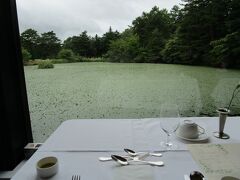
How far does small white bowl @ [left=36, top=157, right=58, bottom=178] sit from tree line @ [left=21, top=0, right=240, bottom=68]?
148 centimetres

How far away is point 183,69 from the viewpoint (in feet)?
7.23

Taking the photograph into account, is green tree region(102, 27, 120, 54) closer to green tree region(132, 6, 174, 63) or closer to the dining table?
green tree region(132, 6, 174, 63)

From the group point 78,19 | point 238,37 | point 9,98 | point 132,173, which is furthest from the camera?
point 78,19

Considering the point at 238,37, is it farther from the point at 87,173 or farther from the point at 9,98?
the point at 9,98

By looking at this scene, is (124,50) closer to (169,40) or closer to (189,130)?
(169,40)

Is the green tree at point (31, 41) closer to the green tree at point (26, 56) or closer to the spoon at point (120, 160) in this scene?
the green tree at point (26, 56)

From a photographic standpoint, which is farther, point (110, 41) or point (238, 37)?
point (110, 41)

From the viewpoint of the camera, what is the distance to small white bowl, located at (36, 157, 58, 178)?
0.82 m

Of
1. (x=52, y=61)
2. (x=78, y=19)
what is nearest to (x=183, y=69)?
(x=78, y=19)

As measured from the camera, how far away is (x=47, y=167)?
84 centimetres

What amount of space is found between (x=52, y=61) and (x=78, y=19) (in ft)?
1.63

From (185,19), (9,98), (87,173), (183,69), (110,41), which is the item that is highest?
(185,19)

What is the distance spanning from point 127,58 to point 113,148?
1.38 m

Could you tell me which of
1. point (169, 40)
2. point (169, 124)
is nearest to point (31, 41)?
point (169, 40)
